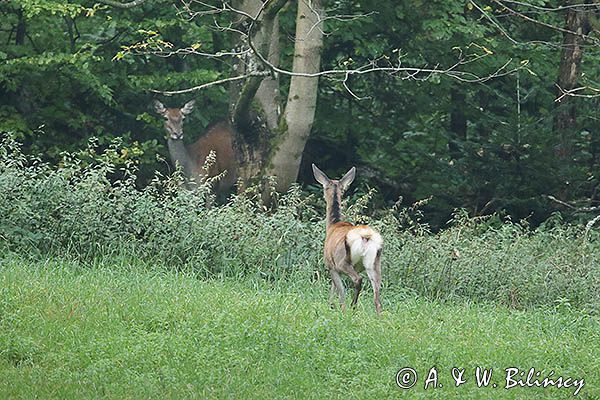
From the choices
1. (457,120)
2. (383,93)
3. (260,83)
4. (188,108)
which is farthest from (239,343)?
(457,120)

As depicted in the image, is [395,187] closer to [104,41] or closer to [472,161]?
[472,161]

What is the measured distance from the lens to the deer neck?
19500 millimetres

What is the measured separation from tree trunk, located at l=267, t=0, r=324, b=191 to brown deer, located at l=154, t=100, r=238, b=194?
227cm

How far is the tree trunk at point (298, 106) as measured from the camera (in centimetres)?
1645

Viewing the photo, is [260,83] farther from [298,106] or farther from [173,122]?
[173,122]

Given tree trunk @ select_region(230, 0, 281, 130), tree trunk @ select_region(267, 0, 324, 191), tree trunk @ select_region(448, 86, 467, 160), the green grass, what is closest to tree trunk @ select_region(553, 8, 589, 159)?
tree trunk @ select_region(448, 86, 467, 160)

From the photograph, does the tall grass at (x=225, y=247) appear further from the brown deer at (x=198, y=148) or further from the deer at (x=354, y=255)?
the brown deer at (x=198, y=148)

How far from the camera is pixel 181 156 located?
19547 millimetres

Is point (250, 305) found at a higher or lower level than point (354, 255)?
lower

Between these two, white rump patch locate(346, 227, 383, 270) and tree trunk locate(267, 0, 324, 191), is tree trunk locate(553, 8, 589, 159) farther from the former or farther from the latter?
white rump patch locate(346, 227, 383, 270)

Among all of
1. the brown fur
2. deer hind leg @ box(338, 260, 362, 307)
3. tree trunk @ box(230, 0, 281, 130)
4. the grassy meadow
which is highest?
tree trunk @ box(230, 0, 281, 130)

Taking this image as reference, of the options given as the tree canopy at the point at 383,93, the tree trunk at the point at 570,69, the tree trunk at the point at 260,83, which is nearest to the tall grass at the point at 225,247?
the tree trunk at the point at 260,83

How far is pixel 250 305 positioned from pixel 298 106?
22.8ft

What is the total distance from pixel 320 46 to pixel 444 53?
3.77 metres
